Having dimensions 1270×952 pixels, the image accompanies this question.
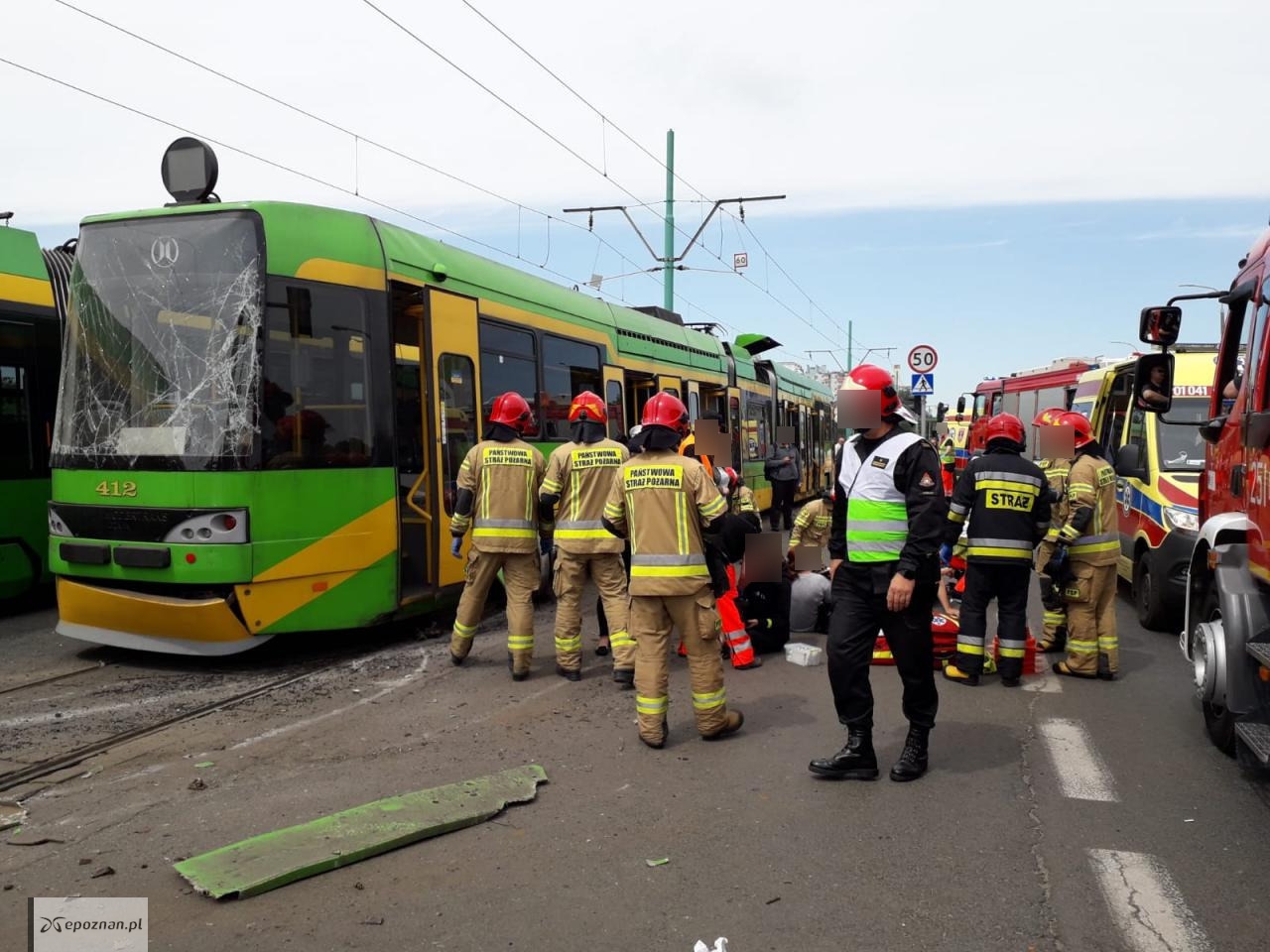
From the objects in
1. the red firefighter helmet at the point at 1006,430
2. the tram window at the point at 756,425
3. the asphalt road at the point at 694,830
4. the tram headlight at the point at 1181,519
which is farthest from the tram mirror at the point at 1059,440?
the tram window at the point at 756,425

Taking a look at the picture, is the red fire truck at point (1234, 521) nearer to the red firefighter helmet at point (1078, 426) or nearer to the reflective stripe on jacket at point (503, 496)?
the red firefighter helmet at point (1078, 426)

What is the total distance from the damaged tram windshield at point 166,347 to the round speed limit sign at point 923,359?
44.1 ft

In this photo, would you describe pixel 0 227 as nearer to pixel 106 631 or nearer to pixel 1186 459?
pixel 106 631

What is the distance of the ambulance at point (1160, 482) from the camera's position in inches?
320

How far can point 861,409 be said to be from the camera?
15.7 ft

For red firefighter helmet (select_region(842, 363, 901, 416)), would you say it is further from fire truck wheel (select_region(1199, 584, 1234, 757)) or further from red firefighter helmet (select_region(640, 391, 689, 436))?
fire truck wheel (select_region(1199, 584, 1234, 757))

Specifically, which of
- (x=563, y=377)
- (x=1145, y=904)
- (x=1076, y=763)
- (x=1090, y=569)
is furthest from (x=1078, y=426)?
(x=563, y=377)

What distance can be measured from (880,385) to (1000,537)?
7.09 feet

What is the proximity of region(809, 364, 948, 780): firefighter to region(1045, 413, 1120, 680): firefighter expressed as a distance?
8.12ft

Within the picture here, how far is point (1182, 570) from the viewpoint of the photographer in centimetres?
808

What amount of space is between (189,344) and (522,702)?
3226 mm

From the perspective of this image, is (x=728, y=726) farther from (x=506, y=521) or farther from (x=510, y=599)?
(x=506, y=521)

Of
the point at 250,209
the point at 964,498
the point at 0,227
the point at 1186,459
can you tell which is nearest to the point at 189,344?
the point at 250,209

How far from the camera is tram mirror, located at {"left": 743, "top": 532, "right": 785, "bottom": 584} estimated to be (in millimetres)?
7512
